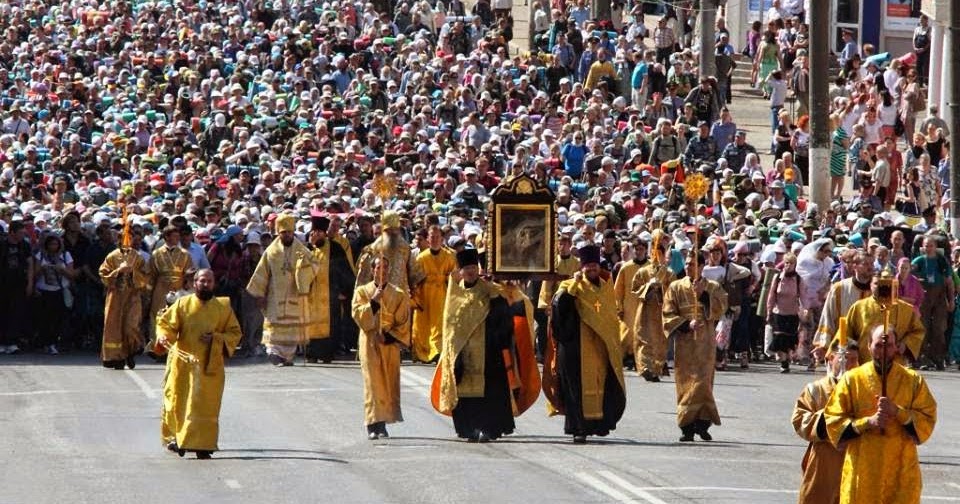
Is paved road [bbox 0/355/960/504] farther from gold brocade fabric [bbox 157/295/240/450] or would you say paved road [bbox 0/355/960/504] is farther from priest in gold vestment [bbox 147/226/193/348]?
priest in gold vestment [bbox 147/226/193/348]

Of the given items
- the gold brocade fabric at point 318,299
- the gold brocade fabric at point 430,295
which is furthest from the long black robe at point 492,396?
the gold brocade fabric at point 318,299

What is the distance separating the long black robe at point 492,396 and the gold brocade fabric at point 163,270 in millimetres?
8153

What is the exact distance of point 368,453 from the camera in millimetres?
20031

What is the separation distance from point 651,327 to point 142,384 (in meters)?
5.47

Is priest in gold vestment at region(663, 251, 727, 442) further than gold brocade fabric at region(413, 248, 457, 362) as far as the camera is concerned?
No

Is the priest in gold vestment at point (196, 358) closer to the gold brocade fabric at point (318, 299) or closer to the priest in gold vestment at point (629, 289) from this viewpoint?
the priest in gold vestment at point (629, 289)

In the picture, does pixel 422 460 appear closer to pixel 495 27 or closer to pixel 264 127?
pixel 264 127

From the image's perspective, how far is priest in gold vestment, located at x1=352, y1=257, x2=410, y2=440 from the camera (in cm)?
2108

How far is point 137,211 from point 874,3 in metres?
17.5

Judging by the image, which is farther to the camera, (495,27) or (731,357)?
(495,27)

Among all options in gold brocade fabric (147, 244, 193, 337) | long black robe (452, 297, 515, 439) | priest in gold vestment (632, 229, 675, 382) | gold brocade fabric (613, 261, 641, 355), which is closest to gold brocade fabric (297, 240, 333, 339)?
gold brocade fabric (147, 244, 193, 337)

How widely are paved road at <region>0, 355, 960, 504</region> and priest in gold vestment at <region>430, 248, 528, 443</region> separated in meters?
0.26

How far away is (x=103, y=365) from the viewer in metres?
28.2

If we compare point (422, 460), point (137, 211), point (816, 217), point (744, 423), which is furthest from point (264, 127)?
point (422, 460)
